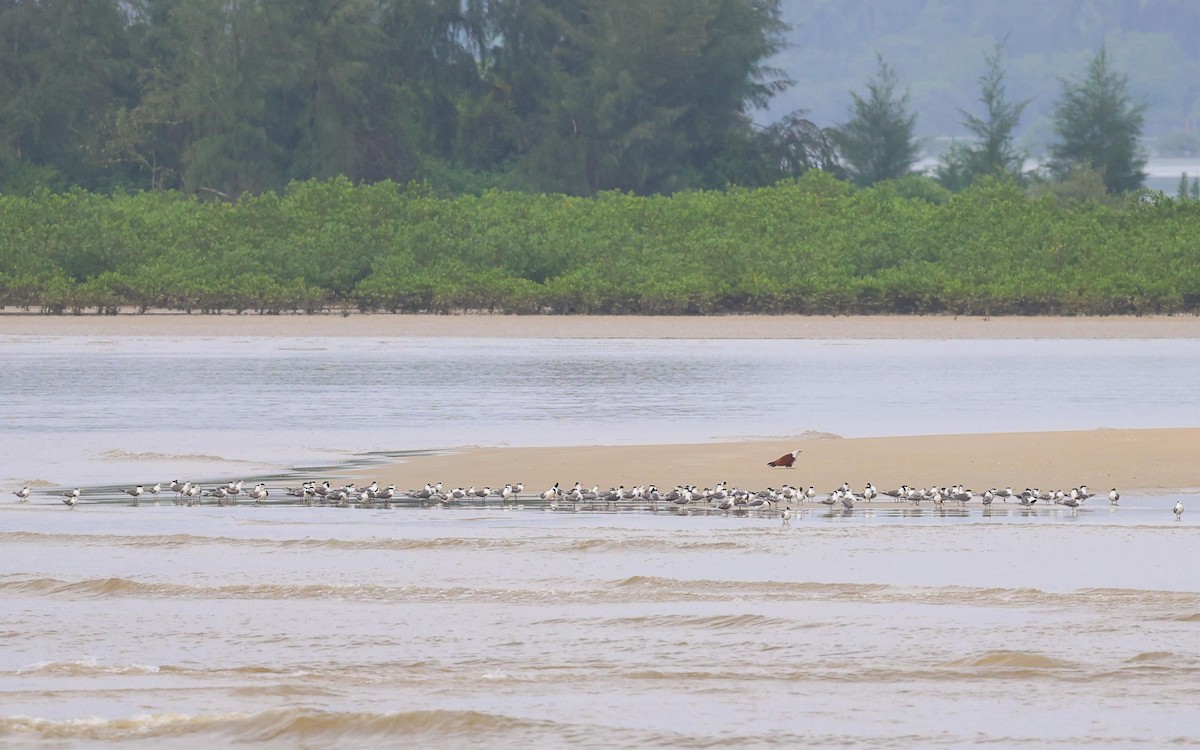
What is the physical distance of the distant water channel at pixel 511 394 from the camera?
17.9m

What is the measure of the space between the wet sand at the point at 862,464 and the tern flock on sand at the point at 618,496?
16.5 inches

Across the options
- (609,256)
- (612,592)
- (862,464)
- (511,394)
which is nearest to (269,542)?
(612,592)

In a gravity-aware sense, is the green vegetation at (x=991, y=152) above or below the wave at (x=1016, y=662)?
above

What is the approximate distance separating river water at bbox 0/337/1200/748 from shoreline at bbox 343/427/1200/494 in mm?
983

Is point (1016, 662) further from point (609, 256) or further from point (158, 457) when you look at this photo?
point (609, 256)

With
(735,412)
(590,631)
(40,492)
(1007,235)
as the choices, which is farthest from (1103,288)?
(590,631)

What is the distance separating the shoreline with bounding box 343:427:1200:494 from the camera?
14.7 metres

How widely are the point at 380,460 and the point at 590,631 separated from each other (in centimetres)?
731

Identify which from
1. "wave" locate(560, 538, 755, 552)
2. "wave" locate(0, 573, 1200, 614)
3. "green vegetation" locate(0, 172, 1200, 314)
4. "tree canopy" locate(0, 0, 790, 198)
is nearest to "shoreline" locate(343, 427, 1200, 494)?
"wave" locate(560, 538, 755, 552)

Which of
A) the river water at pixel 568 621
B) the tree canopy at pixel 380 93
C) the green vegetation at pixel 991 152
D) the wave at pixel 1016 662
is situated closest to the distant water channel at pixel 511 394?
the river water at pixel 568 621

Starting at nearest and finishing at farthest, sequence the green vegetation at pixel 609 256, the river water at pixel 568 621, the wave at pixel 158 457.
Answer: the river water at pixel 568 621, the wave at pixel 158 457, the green vegetation at pixel 609 256

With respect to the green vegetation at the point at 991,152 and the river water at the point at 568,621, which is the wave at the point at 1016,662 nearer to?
the river water at the point at 568,621

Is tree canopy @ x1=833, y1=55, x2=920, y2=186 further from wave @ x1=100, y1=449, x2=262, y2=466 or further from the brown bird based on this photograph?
the brown bird

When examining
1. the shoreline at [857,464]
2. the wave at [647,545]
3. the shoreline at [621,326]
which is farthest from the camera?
the shoreline at [621,326]
